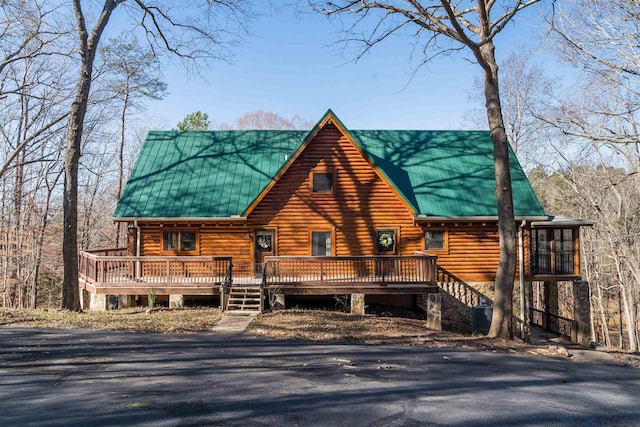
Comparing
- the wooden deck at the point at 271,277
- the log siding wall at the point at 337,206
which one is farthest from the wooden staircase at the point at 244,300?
the log siding wall at the point at 337,206

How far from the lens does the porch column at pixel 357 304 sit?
16.0 metres

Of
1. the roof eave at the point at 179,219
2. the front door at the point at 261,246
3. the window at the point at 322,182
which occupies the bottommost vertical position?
the front door at the point at 261,246

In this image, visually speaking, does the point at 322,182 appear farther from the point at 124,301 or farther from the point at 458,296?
the point at 124,301

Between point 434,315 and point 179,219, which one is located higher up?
point 179,219

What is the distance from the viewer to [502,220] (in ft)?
39.7

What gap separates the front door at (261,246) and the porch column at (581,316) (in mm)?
12391

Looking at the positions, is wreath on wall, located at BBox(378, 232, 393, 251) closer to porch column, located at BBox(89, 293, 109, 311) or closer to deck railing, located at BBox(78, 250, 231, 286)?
deck railing, located at BBox(78, 250, 231, 286)

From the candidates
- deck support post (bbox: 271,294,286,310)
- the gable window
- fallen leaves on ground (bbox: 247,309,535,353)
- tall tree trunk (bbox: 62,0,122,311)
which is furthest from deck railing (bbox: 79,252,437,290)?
the gable window

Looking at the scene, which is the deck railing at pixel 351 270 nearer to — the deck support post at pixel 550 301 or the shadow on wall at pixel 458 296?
the shadow on wall at pixel 458 296

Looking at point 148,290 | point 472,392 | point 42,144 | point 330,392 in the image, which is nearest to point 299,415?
point 330,392

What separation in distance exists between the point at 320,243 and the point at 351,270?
192cm

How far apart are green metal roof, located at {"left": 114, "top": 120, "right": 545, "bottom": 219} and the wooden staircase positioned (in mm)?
3452

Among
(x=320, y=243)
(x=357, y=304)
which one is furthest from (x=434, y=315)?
(x=320, y=243)

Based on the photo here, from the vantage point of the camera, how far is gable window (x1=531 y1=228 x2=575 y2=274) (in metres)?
18.7
